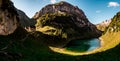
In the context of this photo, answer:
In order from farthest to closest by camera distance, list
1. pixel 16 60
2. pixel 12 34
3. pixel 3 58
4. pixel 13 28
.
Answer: pixel 13 28, pixel 12 34, pixel 16 60, pixel 3 58

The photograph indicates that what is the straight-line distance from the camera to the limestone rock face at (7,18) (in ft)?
295

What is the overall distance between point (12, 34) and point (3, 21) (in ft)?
23.3

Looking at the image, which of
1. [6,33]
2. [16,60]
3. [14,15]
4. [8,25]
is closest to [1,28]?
[6,33]

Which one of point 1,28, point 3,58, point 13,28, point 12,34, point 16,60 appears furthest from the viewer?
point 13,28

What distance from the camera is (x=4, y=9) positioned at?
9306cm

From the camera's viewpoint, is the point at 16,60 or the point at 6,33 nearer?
the point at 16,60

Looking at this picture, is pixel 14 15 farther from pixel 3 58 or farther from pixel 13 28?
pixel 3 58

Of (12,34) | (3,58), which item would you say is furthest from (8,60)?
(12,34)

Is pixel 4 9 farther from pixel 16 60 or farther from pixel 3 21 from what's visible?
pixel 16 60

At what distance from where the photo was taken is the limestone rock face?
8999 cm

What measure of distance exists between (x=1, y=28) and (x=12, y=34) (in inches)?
317

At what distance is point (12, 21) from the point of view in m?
105

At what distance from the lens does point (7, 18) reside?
98125 mm

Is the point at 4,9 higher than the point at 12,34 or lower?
higher
